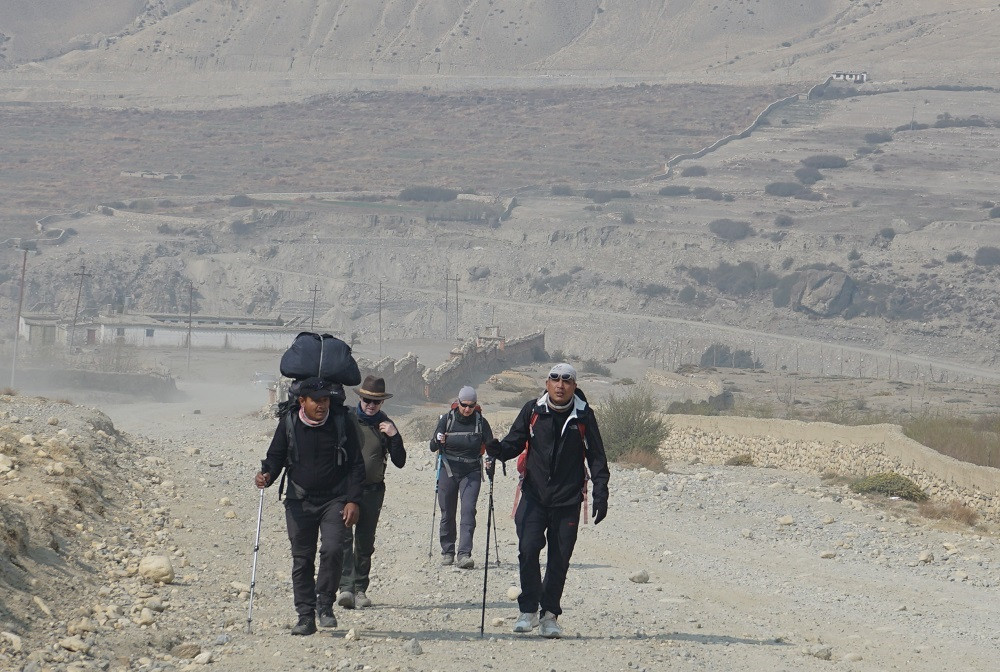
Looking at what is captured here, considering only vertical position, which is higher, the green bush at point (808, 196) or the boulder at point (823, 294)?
the green bush at point (808, 196)

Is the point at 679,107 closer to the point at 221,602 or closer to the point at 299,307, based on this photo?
the point at 299,307

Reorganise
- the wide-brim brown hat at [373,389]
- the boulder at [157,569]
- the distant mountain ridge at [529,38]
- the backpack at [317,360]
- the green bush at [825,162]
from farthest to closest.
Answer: the distant mountain ridge at [529,38], the green bush at [825,162], the wide-brim brown hat at [373,389], the boulder at [157,569], the backpack at [317,360]

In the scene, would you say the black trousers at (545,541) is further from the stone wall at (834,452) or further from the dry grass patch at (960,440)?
the dry grass patch at (960,440)

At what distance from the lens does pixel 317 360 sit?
330 inches

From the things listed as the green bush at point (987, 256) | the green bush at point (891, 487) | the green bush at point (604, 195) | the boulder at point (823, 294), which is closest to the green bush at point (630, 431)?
the green bush at point (891, 487)

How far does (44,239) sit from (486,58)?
279 ft

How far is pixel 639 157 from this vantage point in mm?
136125

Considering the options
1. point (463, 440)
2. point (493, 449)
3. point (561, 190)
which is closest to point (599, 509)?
point (493, 449)

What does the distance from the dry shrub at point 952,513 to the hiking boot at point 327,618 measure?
38.7ft

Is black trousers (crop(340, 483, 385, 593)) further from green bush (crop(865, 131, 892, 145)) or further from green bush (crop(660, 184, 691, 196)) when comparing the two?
green bush (crop(865, 131, 892, 145))

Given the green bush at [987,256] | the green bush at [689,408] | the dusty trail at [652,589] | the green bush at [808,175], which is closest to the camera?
the dusty trail at [652,589]

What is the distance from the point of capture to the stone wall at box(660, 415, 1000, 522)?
2047 centimetres

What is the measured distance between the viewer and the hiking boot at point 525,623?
9109mm

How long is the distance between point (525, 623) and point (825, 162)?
404ft
